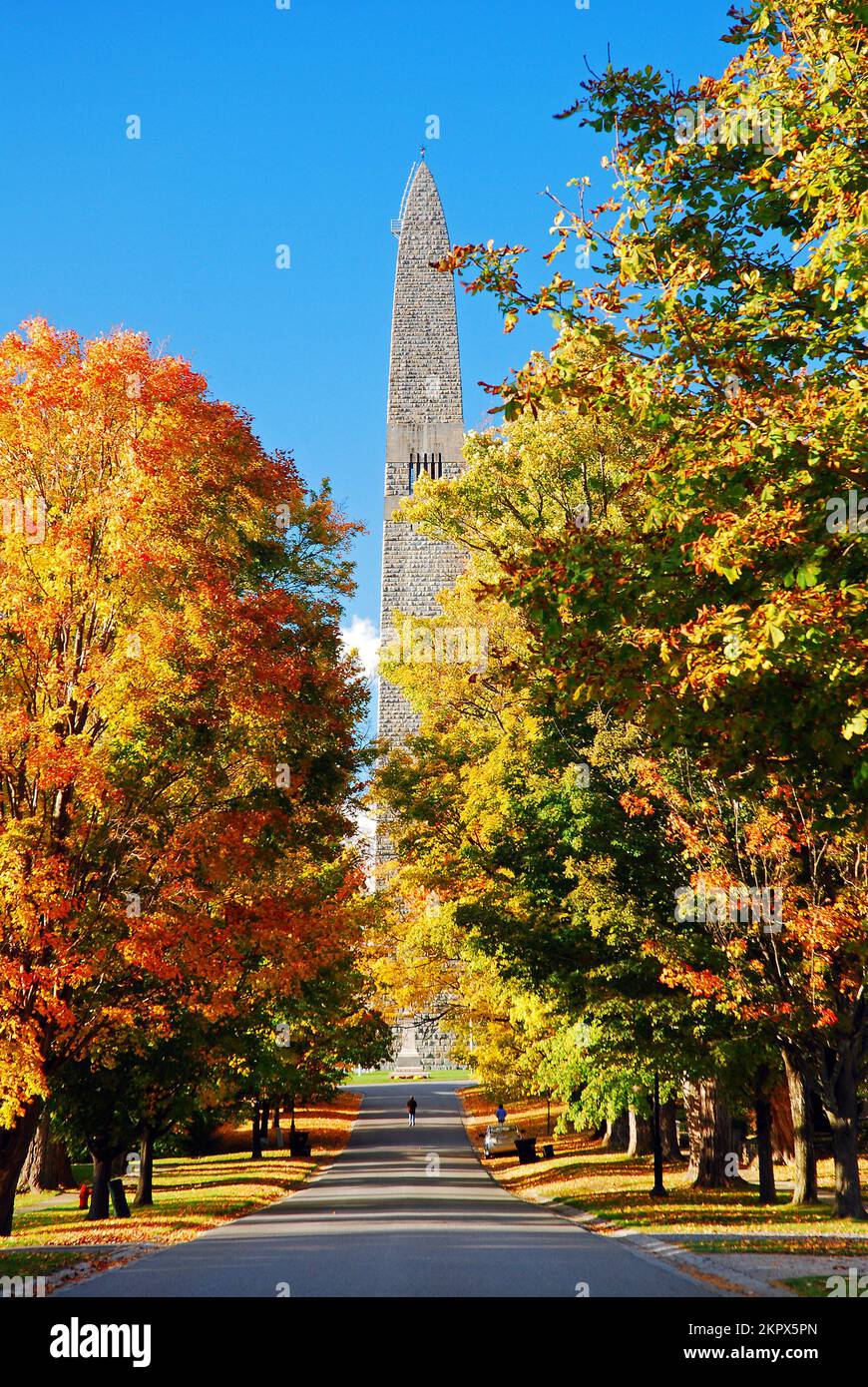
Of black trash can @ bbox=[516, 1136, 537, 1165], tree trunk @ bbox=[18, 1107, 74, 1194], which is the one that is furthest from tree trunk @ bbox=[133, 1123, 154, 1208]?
black trash can @ bbox=[516, 1136, 537, 1165]

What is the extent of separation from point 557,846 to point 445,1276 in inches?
404

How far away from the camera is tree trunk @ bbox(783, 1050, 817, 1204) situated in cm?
2097

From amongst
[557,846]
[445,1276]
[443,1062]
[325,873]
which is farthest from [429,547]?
[445,1276]

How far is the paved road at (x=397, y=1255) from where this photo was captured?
1116 cm

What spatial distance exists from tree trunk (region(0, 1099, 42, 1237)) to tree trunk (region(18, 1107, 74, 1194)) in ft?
43.4

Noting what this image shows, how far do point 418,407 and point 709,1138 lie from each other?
54435mm

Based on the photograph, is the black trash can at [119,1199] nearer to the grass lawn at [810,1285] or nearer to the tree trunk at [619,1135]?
the grass lawn at [810,1285]

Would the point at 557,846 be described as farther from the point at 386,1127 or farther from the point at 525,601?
the point at 386,1127

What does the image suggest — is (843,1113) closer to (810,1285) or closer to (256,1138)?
(810,1285)

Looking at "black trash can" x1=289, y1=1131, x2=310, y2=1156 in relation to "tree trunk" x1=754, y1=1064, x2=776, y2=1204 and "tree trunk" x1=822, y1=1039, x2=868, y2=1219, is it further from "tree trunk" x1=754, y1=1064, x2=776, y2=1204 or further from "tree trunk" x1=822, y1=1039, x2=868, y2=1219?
"tree trunk" x1=822, y1=1039, x2=868, y2=1219

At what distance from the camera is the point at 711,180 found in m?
10.1

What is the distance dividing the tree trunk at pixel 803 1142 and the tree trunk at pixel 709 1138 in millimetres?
2113

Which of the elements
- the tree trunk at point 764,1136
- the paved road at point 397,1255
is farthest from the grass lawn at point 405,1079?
the tree trunk at point 764,1136

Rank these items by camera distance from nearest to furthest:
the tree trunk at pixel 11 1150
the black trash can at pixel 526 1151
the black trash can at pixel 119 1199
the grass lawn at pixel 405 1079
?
the tree trunk at pixel 11 1150
the black trash can at pixel 119 1199
the black trash can at pixel 526 1151
the grass lawn at pixel 405 1079
